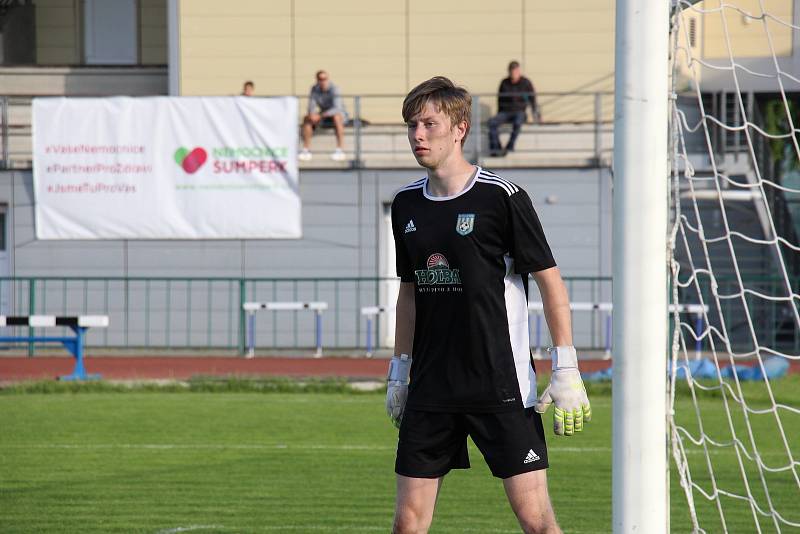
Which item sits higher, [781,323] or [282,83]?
[282,83]

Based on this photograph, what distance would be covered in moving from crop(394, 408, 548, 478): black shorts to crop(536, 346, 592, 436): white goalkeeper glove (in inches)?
6.6

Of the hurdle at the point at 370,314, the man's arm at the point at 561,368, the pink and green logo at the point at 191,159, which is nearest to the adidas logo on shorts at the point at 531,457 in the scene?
the man's arm at the point at 561,368

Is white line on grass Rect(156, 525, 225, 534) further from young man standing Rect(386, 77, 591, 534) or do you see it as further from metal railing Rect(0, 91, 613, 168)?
metal railing Rect(0, 91, 613, 168)

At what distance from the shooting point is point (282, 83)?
22938 millimetres

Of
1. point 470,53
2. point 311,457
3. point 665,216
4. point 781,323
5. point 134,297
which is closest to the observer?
point 665,216

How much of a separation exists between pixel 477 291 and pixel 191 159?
52.2ft

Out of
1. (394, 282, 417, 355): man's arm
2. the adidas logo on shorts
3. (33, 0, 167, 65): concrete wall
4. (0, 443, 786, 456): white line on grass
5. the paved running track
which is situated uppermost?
(33, 0, 167, 65): concrete wall

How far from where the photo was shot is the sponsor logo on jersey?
4.79m

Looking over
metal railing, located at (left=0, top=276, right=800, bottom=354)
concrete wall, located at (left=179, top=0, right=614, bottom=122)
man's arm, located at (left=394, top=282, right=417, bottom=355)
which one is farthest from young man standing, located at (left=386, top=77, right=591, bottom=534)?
concrete wall, located at (left=179, top=0, right=614, bottom=122)

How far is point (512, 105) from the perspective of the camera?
21141mm

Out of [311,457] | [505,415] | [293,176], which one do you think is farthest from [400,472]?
[293,176]

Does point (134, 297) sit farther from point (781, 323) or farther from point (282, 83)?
point (781, 323)

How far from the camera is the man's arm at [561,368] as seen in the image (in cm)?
461

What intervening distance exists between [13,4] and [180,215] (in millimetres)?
8819
